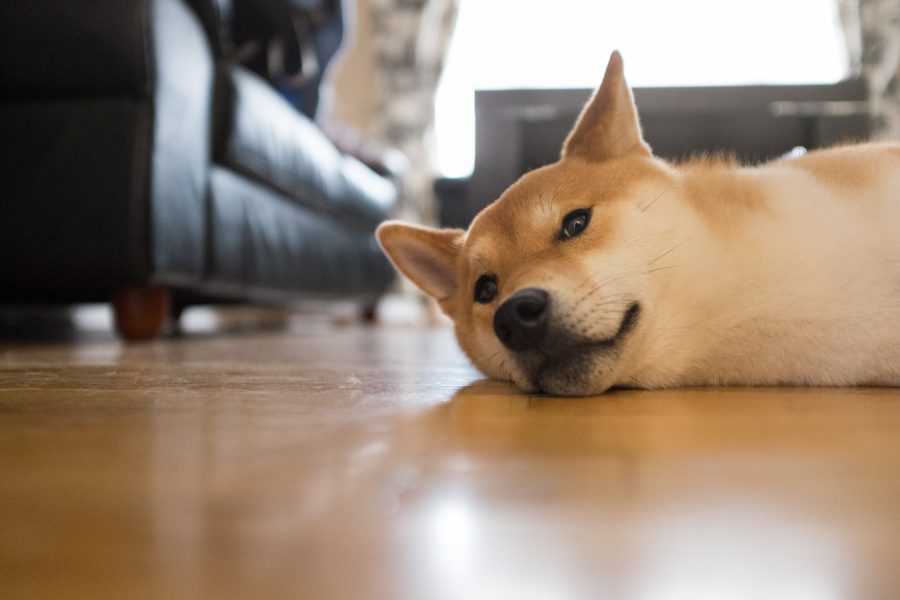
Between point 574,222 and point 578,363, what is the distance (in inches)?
9.6

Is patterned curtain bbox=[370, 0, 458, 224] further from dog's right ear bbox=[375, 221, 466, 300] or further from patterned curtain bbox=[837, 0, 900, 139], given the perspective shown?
dog's right ear bbox=[375, 221, 466, 300]

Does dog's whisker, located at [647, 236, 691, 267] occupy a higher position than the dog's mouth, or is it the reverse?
dog's whisker, located at [647, 236, 691, 267]

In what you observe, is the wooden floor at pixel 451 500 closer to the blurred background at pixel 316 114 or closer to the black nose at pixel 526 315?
the black nose at pixel 526 315

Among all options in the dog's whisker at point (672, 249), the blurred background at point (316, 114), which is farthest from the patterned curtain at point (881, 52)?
the dog's whisker at point (672, 249)

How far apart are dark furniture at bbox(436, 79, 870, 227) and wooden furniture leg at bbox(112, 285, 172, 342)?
5.40ft

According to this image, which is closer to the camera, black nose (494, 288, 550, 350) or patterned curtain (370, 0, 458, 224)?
black nose (494, 288, 550, 350)

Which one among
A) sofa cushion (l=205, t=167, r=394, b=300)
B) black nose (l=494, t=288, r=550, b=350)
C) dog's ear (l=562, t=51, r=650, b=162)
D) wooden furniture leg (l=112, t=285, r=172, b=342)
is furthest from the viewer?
sofa cushion (l=205, t=167, r=394, b=300)

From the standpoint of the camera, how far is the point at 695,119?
3.48 metres

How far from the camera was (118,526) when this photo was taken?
0.42 m

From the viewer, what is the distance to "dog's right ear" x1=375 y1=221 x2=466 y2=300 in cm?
140

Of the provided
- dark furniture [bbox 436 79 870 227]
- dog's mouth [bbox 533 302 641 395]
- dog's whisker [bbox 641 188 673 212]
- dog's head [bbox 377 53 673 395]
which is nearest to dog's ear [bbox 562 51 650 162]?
dog's head [bbox 377 53 673 395]

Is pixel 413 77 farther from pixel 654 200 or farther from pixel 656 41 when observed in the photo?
pixel 654 200

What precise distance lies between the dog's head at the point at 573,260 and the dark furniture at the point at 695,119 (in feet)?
7.10

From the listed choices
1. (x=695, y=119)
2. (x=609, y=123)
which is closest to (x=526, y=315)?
(x=609, y=123)
